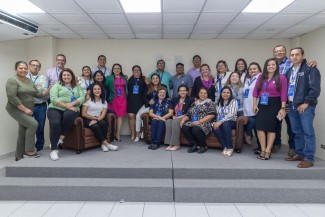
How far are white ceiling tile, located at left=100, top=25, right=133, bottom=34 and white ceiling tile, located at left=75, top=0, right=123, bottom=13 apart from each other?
915 mm

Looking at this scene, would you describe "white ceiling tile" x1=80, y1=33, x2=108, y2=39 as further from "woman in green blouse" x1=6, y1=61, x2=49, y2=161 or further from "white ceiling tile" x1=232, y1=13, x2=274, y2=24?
"white ceiling tile" x1=232, y1=13, x2=274, y2=24

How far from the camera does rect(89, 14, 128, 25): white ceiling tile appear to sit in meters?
4.29

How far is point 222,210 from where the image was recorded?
2.90 meters

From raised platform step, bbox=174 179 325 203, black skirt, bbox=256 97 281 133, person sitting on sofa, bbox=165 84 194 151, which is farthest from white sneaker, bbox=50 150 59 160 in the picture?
black skirt, bbox=256 97 281 133

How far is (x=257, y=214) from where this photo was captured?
2.80m

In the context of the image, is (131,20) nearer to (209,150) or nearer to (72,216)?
(209,150)

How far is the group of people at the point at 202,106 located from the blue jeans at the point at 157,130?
17 millimetres

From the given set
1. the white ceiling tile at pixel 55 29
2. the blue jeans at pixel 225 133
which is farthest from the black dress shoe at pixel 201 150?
the white ceiling tile at pixel 55 29

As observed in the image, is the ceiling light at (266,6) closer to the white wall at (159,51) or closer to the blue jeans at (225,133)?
the blue jeans at (225,133)

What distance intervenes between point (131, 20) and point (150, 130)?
198 cm

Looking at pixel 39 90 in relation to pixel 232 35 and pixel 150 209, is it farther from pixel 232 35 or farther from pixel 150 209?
pixel 232 35

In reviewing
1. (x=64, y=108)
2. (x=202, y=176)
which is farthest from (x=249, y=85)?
(x=64, y=108)

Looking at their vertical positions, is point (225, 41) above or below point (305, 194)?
above

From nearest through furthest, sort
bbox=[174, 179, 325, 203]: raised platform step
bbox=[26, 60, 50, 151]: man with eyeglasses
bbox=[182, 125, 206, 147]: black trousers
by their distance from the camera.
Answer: bbox=[174, 179, 325, 203]: raised platform step < bbox=[182, 125, 206, 147]: black trousers < bbox=[26, 60, 50, 151]: man with eyeglasses
